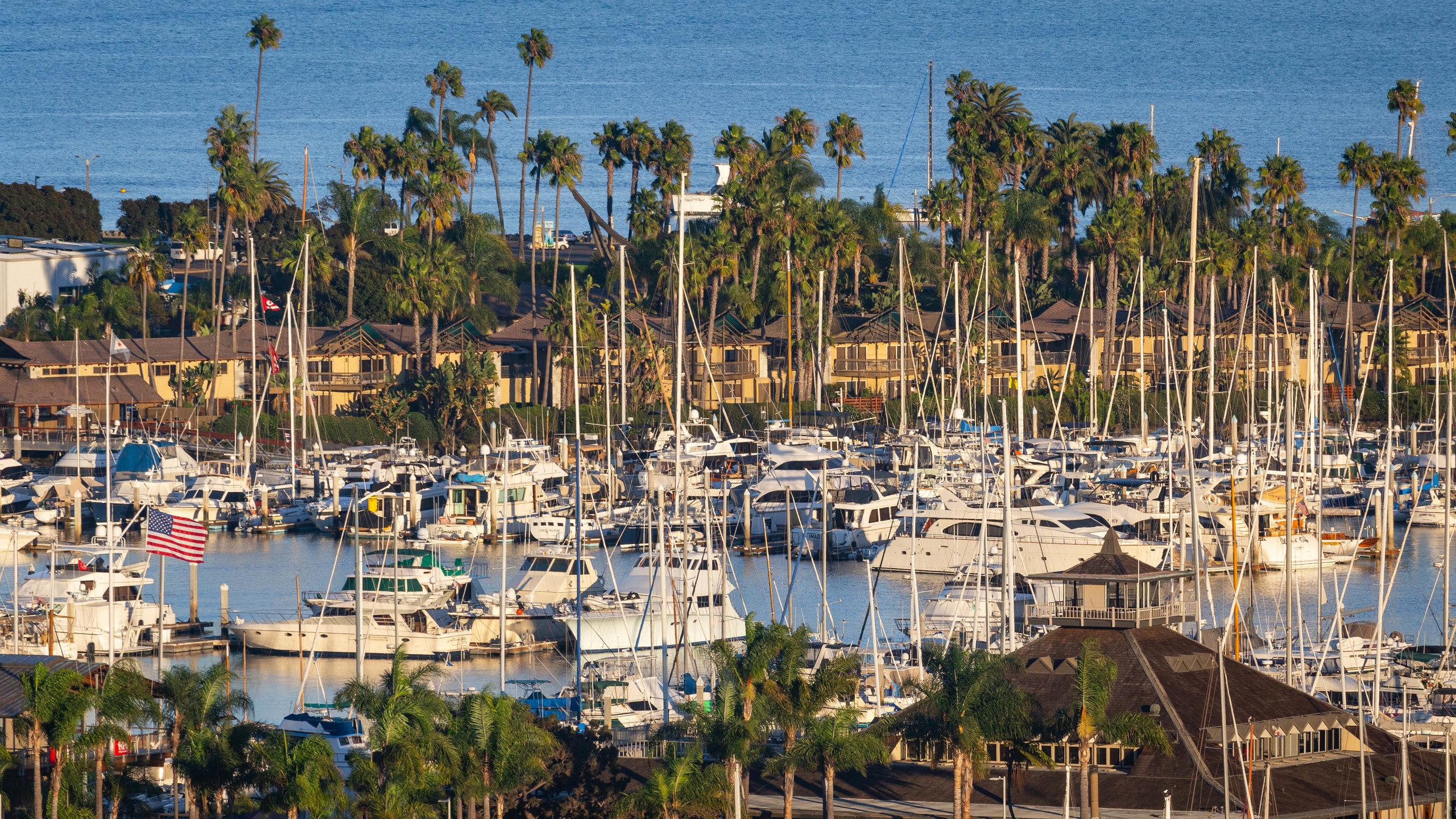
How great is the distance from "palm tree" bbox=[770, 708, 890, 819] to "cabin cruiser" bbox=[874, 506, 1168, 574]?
29.8 metres

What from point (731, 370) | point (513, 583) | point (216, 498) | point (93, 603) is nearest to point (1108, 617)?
point (513, 583)

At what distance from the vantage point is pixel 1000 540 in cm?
6556

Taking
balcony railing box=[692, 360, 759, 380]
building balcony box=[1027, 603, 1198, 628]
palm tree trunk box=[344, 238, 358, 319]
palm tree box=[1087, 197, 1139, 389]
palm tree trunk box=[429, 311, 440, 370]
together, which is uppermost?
palm tree box=[1087, 197, 1139, 389]

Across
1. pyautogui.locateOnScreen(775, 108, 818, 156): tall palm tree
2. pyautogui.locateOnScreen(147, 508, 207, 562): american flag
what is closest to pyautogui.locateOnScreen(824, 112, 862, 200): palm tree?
pyautogui.locateOnScreen(775, 108, 818, 156): tall palm tree

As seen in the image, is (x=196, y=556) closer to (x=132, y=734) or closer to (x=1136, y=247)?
(x=132, y=734)

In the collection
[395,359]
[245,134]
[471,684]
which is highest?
[245,134]

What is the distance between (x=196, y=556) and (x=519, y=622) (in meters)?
9.49

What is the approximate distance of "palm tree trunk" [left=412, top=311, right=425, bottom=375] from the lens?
348ft

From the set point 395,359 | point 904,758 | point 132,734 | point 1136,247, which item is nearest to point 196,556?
point 132,734

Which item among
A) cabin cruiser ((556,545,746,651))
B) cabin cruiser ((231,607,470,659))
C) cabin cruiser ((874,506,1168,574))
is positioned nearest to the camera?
cabin cruiser ((556,545,746,651))

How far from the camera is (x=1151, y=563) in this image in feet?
212

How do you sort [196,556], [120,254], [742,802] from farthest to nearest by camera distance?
[120,254]
[196,556]
[742,802]

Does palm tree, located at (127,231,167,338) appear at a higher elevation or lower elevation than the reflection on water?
higher

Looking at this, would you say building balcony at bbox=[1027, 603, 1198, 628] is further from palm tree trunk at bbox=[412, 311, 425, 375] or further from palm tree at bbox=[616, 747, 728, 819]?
palm tree trunk at bbox=[412, 311, 425, 375]
